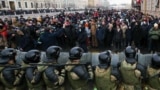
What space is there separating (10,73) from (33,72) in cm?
42

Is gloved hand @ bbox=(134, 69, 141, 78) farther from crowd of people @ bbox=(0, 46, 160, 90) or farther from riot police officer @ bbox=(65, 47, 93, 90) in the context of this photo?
riot police officer @ bbox=(65, 47, 93, 90)

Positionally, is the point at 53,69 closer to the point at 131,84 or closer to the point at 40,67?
the point at 40,67

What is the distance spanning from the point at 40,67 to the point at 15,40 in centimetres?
548

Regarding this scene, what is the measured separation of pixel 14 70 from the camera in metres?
4.45

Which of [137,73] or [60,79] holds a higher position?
[137,73]

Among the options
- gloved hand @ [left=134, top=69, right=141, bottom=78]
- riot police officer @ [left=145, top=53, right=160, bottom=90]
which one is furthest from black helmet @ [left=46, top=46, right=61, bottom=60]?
riot police officer @ [left=145, top=53, right=160, bottom=90]

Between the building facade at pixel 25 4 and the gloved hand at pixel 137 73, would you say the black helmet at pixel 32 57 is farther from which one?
the building facade at pixel 25 4

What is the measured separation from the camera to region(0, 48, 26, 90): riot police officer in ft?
14.4

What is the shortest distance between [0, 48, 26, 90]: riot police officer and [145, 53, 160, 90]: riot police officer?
7.67 ft

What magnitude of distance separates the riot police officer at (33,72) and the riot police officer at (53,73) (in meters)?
0.12

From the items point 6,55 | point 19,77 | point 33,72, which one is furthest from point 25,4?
point 33,72

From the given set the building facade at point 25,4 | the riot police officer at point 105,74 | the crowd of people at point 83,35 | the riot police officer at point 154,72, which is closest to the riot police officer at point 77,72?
the riot police officer at point 105,74

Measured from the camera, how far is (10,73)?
439 centimetres

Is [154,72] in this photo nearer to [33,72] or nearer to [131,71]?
[131,71]
